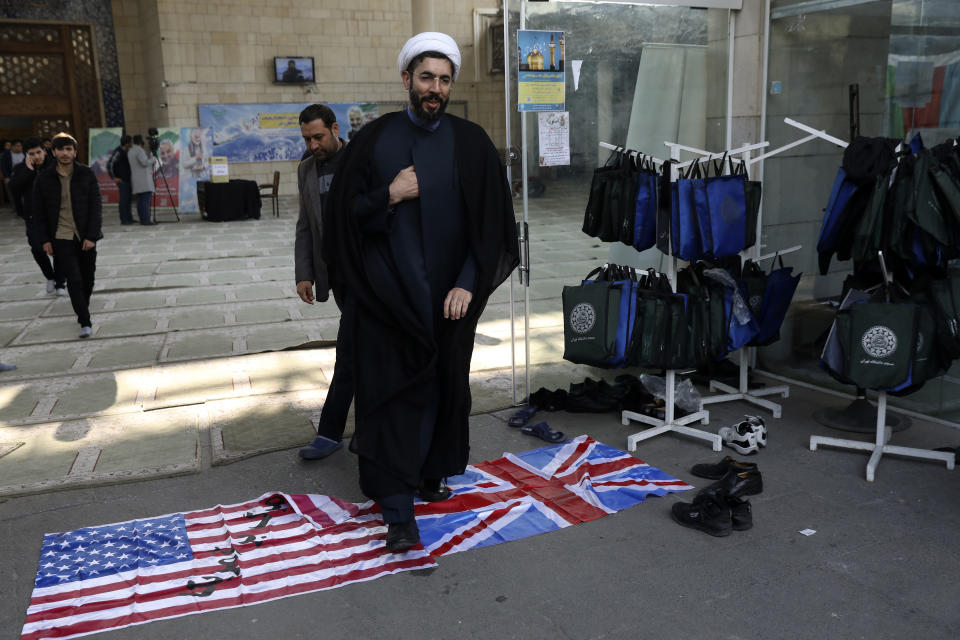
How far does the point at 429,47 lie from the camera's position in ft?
9.76

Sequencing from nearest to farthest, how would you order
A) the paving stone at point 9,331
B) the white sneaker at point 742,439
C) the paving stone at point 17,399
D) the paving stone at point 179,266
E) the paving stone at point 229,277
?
the white sneaker at point 742,439
the paving stone at point 17,399
the paving stone at point 9,331
the paving stone at point 229,277
the paving stone at point 179,266

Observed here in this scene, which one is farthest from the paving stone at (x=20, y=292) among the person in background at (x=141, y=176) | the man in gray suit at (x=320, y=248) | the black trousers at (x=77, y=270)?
the person in background at (x=141, y=176)

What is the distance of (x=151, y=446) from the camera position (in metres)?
4.35

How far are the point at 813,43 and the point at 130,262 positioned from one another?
927 cm

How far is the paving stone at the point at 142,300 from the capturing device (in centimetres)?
821

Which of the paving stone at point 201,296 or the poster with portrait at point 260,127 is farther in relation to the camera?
the poster with portrait at point 260,127

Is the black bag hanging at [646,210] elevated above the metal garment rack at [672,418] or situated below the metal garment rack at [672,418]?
above

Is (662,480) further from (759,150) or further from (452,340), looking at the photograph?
(759,150)

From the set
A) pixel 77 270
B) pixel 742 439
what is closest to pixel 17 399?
pixel 77 270

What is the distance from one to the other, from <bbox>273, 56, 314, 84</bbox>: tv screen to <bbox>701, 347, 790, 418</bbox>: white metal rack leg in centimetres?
1775

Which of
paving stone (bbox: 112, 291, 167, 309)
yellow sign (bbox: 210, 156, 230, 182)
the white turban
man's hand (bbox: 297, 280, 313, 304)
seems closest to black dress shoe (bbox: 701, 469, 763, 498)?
the white turban

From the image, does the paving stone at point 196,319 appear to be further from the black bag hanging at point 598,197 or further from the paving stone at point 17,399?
the black bag hanging at point 598,197

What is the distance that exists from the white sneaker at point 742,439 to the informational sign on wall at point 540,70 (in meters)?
2.02

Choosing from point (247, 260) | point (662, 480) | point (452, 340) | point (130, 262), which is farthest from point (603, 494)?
point (130, 262)
